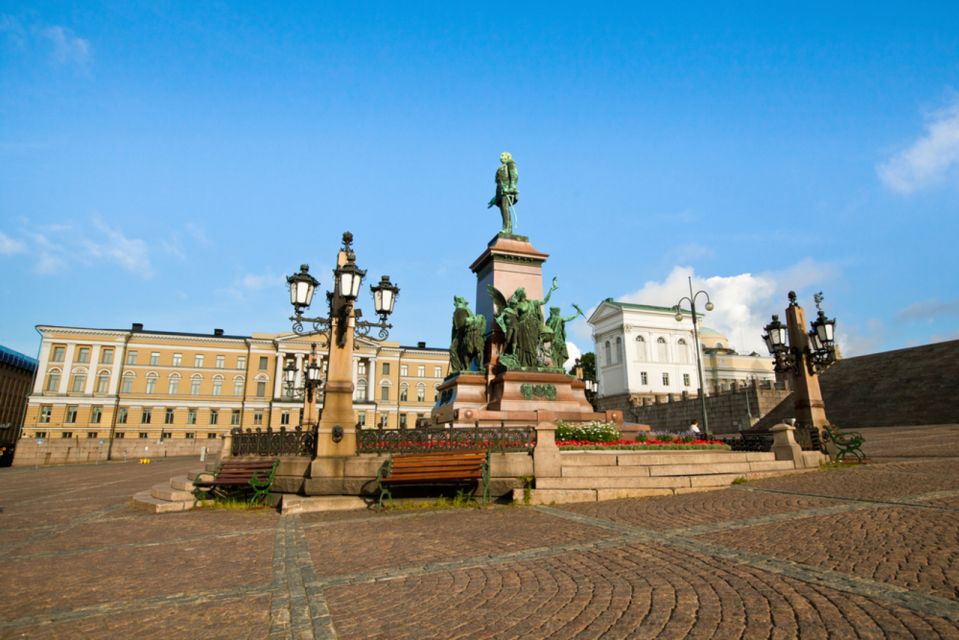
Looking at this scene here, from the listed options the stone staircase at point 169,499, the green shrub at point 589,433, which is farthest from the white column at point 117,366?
the green shrub at point 589,433

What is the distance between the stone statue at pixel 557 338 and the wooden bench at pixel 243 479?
952 centimetres

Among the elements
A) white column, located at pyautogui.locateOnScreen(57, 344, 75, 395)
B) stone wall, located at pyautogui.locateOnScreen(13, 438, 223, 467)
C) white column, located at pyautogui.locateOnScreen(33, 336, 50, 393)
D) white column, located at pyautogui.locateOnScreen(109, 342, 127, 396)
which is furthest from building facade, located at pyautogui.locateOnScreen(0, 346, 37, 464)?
stone wall, located at pyautogui.locateOnScreen(13, 438, 223, 467)

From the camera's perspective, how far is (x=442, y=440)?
11.5 metres

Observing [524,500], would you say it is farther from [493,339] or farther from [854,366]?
[854,366]

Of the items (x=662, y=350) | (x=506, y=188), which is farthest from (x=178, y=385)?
(x=662, y=350)

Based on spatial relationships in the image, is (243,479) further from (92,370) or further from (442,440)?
(92,370)

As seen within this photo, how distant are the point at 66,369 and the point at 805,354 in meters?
78.0

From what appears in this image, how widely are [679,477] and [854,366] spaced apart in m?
39.4

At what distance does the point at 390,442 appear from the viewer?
37.2 ft

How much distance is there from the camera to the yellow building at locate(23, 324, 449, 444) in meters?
65.1

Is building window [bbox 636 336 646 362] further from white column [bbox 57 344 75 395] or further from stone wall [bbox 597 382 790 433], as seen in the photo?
white column [bbox 57 344 75 395]

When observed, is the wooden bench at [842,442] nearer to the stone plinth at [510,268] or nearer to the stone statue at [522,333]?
the stone statue at [522,333]

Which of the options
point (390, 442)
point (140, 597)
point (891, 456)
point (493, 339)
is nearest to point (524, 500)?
point (390, 442)

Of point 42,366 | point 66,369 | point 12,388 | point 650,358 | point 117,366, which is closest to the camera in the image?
point 42,366
